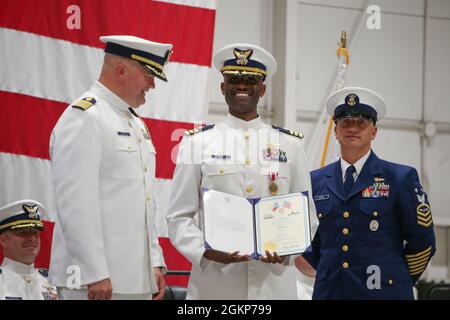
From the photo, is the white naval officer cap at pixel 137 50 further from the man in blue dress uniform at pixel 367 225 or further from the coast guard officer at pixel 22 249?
the coast guard officer at pixel 22 249

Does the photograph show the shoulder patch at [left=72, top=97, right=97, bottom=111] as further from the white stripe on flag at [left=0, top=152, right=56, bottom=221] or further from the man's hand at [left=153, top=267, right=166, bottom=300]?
the white stripe on flag at [left=0, top=152, right=56, bottom=221]

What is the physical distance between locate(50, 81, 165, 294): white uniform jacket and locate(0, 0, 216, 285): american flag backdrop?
2054mm

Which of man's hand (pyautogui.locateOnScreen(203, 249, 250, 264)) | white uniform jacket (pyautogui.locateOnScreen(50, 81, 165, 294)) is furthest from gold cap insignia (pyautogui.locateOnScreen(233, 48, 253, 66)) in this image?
man's hand (pyautogui.locateOnScreen(203, 249, 250, 264))

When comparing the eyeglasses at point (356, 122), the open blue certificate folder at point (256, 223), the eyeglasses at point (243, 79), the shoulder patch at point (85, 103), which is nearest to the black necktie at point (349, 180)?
the eyeglasses at point (356, 122)

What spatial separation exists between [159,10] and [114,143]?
273 cm

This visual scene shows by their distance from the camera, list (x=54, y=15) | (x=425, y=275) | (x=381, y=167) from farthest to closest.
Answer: (x=425, y=275) → (x=54, y=15) → (x=381, y=167)

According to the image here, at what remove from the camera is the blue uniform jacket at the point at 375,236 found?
3172 mm

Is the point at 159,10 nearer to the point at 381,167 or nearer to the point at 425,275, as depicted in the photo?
the point at 381,167

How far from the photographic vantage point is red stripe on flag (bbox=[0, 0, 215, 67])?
4.96m

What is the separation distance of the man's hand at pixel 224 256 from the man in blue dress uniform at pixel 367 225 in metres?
0.61

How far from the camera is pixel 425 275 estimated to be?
816cm

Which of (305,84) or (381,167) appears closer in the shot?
(381,167)
